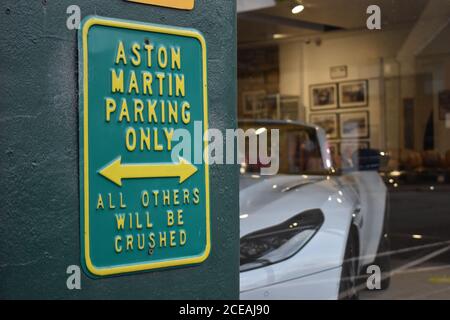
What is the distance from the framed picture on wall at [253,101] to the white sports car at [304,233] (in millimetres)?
2123

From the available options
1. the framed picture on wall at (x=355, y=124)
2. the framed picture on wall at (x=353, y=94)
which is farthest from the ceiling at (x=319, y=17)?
the framed picture on wall at (x=355, y=124)

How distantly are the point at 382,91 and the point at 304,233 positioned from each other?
429cm

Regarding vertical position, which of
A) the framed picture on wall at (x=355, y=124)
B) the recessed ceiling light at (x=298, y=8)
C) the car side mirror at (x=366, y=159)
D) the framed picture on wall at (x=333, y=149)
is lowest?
the car side mirror at (x=366, y=159)

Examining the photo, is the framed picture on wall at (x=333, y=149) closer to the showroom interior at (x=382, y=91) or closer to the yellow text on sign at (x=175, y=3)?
the showroom interior at (x=382, y=91)

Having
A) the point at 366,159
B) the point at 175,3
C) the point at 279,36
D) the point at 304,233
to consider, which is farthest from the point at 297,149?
the point at 175,3

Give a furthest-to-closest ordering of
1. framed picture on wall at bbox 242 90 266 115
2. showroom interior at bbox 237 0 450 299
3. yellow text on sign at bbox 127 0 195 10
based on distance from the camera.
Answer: framed picture on wall at bbox 242 90 266 115, showroom interior at bbox 237 0 450 299, yellow text on sign at bbox 127 0 195 10

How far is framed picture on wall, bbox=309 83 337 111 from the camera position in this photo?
8.98 metres

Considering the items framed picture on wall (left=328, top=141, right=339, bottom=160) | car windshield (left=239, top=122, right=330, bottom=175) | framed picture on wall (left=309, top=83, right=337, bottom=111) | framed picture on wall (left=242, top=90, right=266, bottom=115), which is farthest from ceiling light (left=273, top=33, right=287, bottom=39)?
car windshield (left=239, top=122, right=330, bottom=175)

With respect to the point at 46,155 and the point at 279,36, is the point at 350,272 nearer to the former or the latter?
the point at 46,155

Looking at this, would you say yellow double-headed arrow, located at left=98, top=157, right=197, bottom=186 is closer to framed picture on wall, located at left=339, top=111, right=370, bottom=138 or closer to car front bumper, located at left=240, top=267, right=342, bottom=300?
car front bumper, located at left=240, top=267, right=342, bottom=300

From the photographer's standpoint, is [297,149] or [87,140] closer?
[87,140]

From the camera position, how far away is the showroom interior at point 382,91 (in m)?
5.39

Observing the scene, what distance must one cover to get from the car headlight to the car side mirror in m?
1.94

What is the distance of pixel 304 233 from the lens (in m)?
4.93
